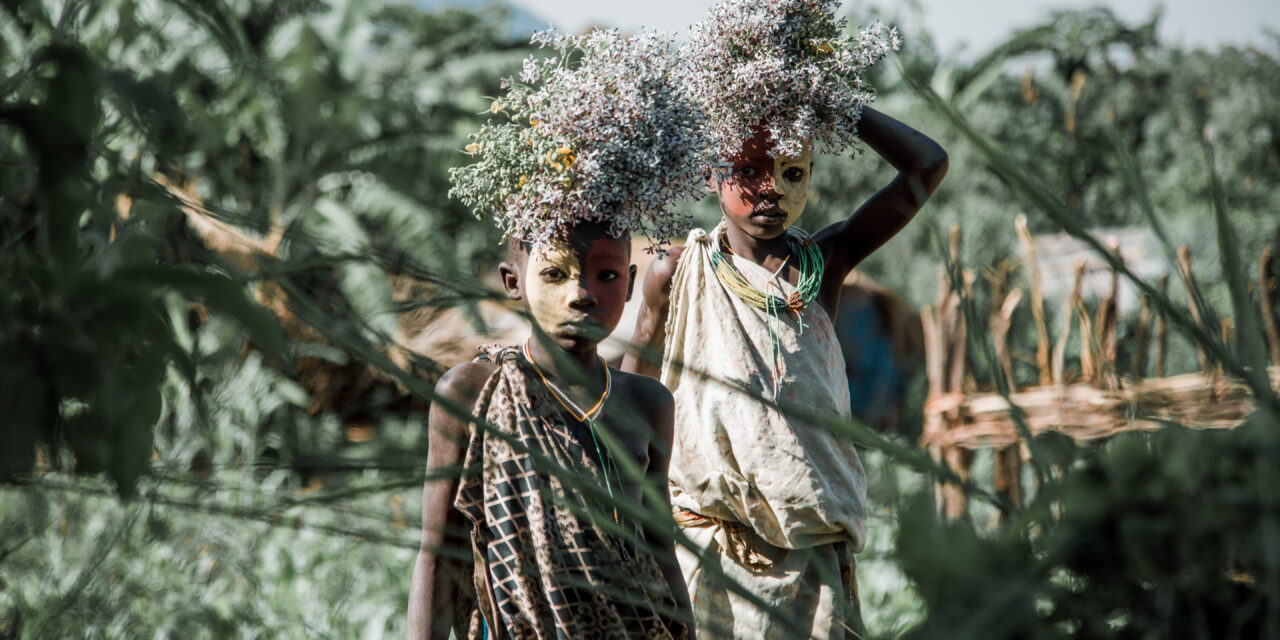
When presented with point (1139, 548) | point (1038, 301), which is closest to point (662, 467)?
point (1139, 548)

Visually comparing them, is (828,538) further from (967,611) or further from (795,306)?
(967,611)

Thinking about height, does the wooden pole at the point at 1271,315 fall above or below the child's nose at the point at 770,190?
above

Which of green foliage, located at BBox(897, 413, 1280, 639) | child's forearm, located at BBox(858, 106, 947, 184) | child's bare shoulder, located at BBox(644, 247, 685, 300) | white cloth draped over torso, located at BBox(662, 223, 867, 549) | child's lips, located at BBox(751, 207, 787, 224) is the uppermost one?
child's forearm, located at BBox(858, 106, 947, 184)

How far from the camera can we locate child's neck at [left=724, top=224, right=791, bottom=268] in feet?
8.16

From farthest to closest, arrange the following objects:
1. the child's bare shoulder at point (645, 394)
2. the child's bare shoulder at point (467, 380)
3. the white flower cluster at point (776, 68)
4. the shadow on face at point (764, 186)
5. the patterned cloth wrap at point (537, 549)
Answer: the shadow on face at point (764, 186), the white flower cluster at point (776, 68), the child's bare shoulder at point (645, 394), the child's bare shoulder at point (467, 380), the patterned cloth wrap at point (537, 549)

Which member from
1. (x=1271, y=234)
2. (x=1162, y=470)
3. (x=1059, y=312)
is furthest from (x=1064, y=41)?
(x=1162, y=470)

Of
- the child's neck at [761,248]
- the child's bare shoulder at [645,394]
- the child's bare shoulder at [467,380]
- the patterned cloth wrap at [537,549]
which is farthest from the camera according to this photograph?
the child's neck at [761,248]

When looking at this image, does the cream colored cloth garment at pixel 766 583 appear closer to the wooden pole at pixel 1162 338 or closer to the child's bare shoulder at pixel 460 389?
the child's bare shoulder at pixel 460 389

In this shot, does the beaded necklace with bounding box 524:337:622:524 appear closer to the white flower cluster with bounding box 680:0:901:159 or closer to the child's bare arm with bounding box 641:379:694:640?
the child's bare arm with bounding box 641:379:694:640

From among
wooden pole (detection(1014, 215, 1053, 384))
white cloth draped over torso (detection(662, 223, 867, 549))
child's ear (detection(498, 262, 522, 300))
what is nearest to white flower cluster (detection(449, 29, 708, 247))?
child's ear (detection(498, 262, 522, 300))

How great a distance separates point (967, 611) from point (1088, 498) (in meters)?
0.13

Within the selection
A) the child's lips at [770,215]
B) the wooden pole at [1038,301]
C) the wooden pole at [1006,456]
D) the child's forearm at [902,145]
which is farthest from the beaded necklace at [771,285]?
the wooden pole at [1006,456]

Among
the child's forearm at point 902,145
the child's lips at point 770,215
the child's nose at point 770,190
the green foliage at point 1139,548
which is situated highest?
the child's forearm at point 902,145

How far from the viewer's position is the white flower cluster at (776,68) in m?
2.23
